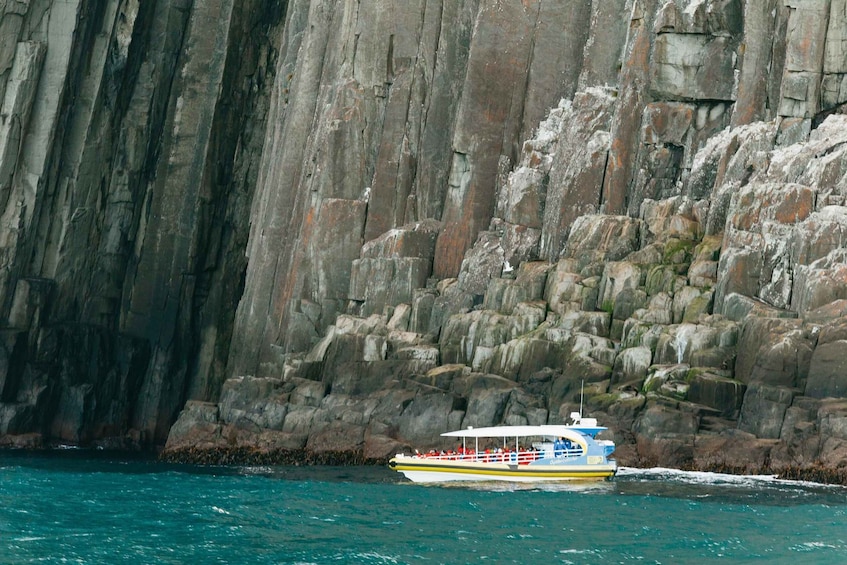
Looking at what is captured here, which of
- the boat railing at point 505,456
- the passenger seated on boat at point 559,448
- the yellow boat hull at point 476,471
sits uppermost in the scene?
the passenger seated on boat at point 559,448

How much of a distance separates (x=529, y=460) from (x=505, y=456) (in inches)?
49.4

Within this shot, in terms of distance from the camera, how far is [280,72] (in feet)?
Answer: 373

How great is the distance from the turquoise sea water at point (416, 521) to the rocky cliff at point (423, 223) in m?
6.24

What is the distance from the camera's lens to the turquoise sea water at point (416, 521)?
1652 inches

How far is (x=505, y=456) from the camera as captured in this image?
205 ft

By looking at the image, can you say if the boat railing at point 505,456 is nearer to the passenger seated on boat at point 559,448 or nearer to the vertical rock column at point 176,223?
the passenger seated on boat at point 559,448

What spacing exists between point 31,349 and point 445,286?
33.2 meters

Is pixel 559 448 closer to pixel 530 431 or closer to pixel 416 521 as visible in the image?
pixel 530 431

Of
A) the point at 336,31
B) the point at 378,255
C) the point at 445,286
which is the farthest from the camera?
the point at 336,31

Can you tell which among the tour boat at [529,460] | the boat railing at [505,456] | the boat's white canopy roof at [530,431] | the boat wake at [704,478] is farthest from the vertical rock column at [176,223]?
the boat wake at [704,478]

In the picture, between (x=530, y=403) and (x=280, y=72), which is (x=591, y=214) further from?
(x=280, y=72)

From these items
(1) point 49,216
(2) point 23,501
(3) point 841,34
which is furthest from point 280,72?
(2) point 23,501

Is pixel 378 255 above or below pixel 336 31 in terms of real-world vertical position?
below

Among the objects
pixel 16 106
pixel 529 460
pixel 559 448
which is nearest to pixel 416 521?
pixel 529 460
